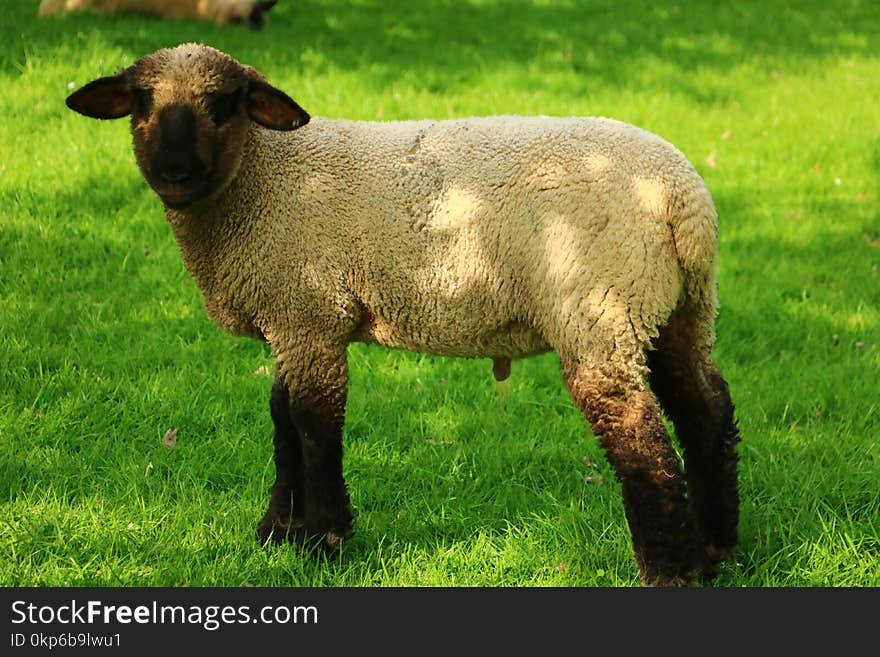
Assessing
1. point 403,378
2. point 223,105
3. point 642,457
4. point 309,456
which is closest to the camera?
point 642,457

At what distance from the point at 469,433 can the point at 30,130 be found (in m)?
5.27

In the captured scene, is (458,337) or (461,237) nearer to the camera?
(461,237)

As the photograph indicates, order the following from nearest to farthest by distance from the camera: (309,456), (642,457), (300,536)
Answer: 1. (642,457)
2. (309,456)
3. (300,536)

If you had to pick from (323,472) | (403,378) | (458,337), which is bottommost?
(403,378)

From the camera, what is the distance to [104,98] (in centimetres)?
400

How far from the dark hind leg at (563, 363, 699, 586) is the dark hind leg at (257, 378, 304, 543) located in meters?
1.27

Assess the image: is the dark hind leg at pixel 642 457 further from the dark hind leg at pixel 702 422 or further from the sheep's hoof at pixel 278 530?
the sheep's hoof at pixel 278 530

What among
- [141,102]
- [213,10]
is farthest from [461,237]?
[213,10]

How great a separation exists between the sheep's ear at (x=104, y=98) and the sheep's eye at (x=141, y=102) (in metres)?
0.04

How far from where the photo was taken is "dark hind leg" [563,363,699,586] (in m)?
3.64

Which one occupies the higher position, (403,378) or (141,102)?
(141,102)

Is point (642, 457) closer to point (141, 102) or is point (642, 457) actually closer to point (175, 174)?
point (175, 174)

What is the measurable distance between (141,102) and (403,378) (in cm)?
252

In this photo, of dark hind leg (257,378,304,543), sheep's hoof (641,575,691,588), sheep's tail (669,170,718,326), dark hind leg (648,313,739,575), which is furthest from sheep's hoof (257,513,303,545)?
sheep's tail (669,170,718,326)
